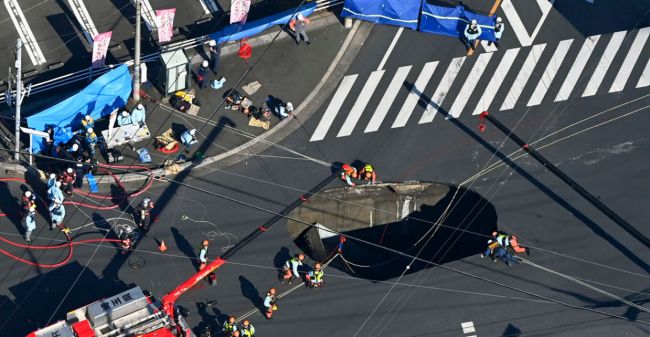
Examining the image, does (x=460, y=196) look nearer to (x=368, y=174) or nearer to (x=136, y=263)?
(x=368, y=174)

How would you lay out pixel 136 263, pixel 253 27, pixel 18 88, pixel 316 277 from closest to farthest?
pixel 316 277 → pixel 18 88 → pixel 136 263 → pixel 253 27

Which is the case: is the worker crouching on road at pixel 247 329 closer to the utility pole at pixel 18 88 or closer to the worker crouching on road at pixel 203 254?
the worker crouching on road at pixel 203 254

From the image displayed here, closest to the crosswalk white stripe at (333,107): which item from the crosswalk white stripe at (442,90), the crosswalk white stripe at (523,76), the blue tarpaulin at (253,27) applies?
the crosswalk white stripe at (442,90)

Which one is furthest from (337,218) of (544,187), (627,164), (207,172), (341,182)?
(627,164)

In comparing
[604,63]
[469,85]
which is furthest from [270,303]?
[604,63]

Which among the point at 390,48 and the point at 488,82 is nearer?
the point at 488,82

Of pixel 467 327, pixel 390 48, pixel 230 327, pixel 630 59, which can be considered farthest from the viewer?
pixel 390 48

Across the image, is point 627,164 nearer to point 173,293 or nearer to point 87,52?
point 173,293
